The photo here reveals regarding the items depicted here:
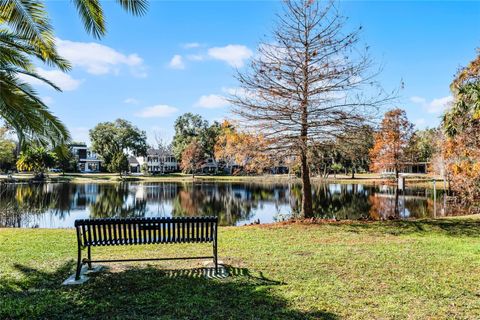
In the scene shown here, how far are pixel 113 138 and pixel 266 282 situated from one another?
265ft

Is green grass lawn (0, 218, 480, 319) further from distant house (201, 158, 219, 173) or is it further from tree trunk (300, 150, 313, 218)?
distant house (201, 158, 219, 173)

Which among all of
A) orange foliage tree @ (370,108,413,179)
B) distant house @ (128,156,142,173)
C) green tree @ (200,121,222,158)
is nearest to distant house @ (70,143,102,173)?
distant house @ (128,156,142,173)

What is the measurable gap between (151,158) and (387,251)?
83.0m

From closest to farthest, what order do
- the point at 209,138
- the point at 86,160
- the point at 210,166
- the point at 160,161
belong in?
1. the point at 209,138
2. the point at 210,166
3. the point at 160,161
4. the point at 86,160

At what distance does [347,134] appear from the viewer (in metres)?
13.1

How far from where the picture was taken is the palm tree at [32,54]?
276 inches

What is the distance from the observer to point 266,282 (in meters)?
5.82

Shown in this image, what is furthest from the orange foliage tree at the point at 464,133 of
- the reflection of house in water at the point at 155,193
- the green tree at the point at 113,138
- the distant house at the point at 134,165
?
the distant house at the point at 134,165

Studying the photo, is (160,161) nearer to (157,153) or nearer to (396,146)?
(157,153)

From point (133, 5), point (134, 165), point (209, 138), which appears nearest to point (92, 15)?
point (133, 5)

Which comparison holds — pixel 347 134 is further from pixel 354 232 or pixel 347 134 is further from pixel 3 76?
pixel 3 76

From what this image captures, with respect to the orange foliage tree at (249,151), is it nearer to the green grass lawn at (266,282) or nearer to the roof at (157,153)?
the green grass lawn at (266,282)

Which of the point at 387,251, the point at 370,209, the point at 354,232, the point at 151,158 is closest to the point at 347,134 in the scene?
the point at 354,232

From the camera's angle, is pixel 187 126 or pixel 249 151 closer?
pixel 249 151
